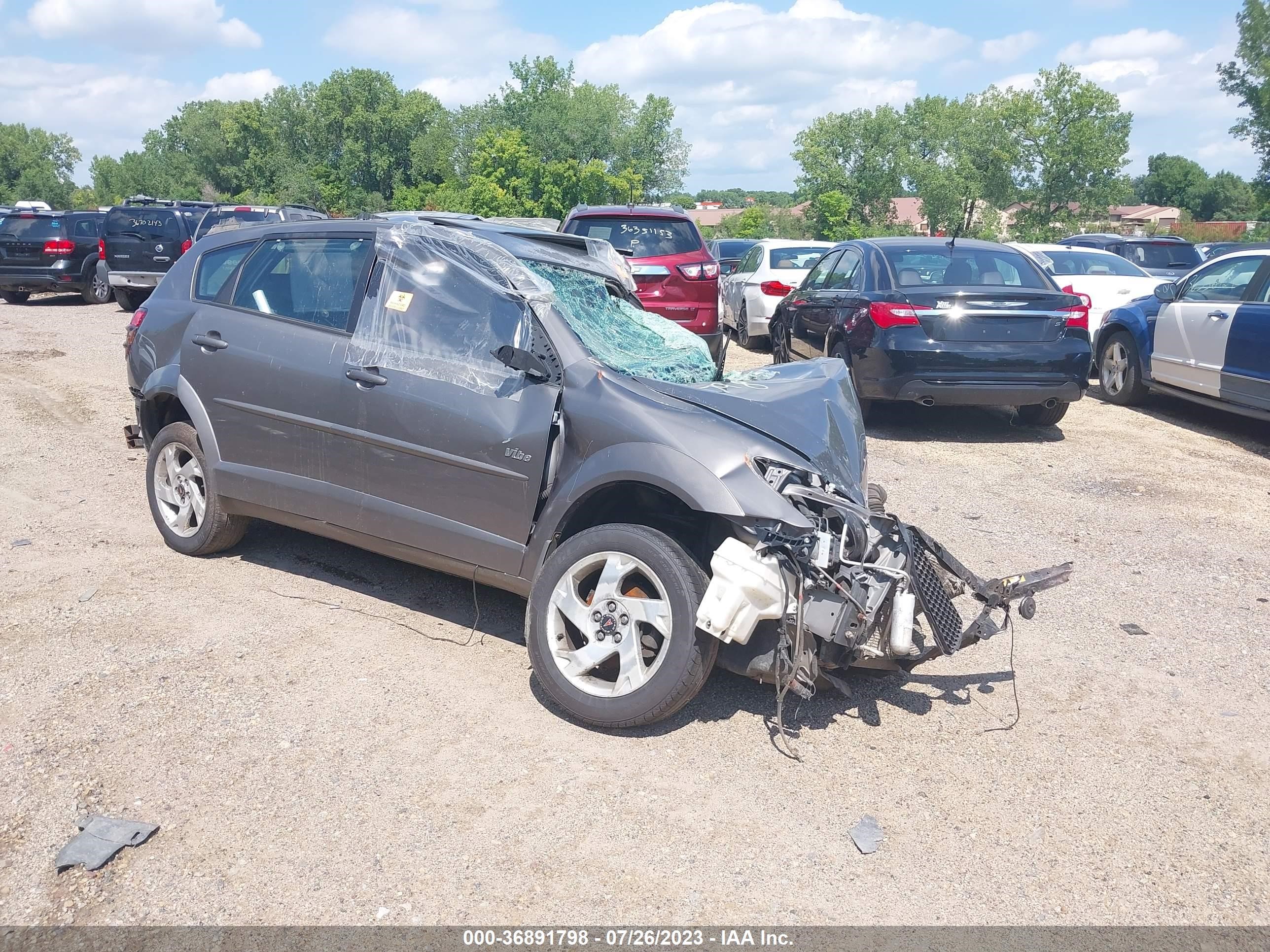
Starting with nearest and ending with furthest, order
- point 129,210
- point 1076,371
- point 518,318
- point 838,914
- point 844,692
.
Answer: point 838,914
point 844,692
point 518,318
point 1076,371
point 129,210

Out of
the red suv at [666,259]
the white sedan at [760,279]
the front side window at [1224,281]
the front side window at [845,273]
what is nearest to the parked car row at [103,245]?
the white sedan at [760,279]

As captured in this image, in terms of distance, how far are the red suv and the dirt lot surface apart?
5.88 metres

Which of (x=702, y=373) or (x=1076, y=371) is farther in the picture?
(x=1076, y=371)

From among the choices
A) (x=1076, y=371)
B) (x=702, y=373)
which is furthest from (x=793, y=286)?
(x=702, y=373)

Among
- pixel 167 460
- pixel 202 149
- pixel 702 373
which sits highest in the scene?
pixel 202 149

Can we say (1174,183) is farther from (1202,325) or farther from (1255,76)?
(1202,325)

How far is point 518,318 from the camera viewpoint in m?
4.47

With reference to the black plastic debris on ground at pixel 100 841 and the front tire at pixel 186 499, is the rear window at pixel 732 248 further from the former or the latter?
the black plastic debris on ground at pixel 100 841

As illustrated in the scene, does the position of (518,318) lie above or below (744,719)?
above

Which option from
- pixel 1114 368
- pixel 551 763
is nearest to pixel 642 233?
pixel 1114 368

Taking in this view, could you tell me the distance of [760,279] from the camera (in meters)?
15.6

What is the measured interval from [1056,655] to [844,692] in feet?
4.50

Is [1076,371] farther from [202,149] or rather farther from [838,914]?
[202,149]

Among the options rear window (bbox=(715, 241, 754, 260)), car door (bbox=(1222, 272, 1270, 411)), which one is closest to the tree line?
rear window (bbox=(715, 241, 754, 260))
